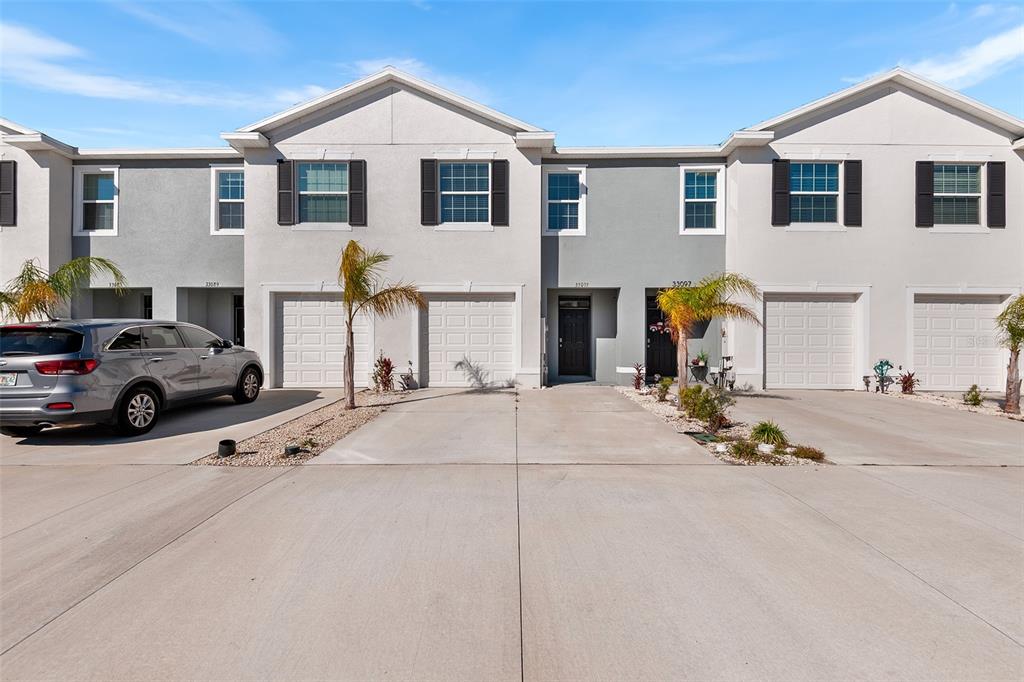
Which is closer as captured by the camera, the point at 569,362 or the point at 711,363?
the point at 711,363

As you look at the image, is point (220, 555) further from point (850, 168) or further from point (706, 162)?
point (850, 168)

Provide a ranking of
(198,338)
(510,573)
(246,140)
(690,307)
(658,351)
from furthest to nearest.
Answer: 1. (658,351)
2. (246,140)
3. (690,307)
4. (198,338)
5. (510,573)

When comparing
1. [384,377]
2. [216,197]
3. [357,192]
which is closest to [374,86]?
[357,192]

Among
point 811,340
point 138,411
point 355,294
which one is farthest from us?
point 811,340

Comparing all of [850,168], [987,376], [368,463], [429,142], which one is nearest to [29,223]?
[429,142]

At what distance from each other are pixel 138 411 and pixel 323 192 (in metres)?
6.85

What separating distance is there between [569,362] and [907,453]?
8.50 meters

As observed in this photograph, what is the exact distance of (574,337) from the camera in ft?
46.7

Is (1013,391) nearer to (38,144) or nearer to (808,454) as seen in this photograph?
(808,454)

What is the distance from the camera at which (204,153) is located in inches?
503

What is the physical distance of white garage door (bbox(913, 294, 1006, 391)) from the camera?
12445mm

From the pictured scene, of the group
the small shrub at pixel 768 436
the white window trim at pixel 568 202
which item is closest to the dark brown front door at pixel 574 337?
the white window trim at pixel 568 202

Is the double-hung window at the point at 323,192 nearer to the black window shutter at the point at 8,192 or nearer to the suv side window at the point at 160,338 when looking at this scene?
the suv side window at the point at 160,338

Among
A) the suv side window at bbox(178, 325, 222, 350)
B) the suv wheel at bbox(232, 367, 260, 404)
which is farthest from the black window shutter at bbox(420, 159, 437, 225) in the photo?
the suv side window at bbox(178, 325, 222, 350)
